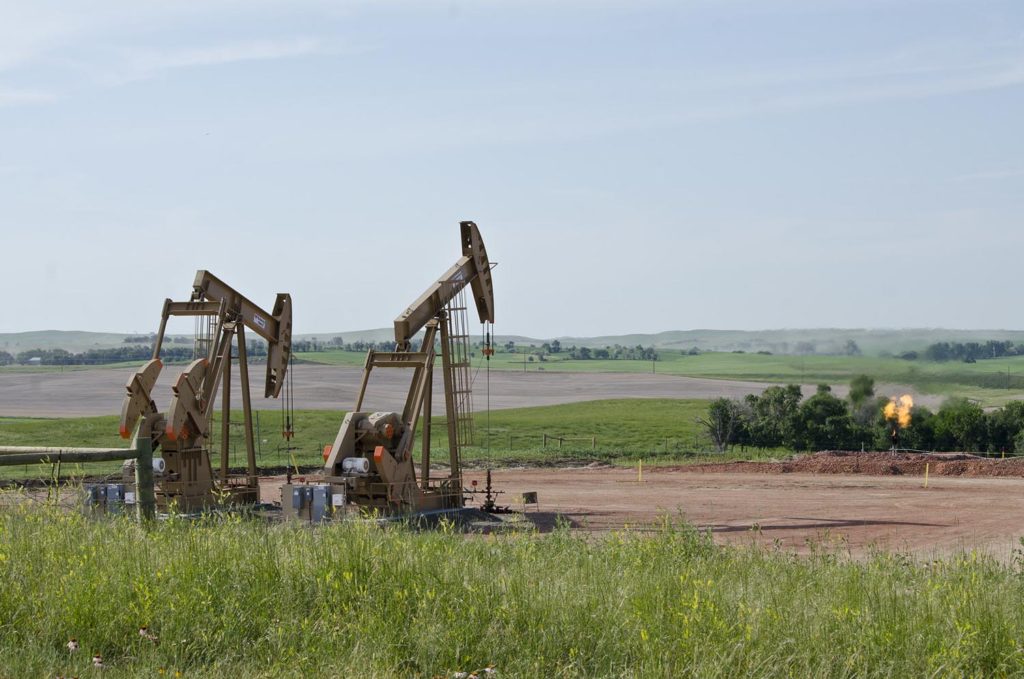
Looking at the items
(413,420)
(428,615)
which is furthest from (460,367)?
(428,615)

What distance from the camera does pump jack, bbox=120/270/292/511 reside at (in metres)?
24.4

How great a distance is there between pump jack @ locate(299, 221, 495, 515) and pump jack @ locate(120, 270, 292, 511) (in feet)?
8.84

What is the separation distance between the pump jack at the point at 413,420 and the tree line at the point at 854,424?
2456cm

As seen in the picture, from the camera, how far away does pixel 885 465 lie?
4019 cm

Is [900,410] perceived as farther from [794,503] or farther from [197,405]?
[197,405]

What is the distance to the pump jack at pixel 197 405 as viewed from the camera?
960 inches

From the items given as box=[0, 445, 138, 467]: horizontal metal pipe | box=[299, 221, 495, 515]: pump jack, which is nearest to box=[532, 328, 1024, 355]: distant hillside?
box=[299, 221, 495, 515]: pump jack

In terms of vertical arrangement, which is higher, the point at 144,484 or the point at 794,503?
the point at 144,484

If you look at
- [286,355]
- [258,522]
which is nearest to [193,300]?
[286,355]

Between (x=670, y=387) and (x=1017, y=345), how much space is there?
45.2 metres

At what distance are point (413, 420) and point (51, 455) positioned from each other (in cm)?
1414

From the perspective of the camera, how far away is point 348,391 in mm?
96250

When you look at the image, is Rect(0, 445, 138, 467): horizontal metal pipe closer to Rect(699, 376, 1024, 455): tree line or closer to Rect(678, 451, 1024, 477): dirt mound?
Rect(678, 451, 1024, 477): dirt mound

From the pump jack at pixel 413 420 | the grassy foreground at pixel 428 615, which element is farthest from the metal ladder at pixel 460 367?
the grassy foreground at pixel 428 615
